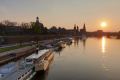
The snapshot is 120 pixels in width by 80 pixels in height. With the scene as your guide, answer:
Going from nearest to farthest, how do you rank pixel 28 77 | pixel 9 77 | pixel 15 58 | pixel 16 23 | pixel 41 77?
1. pixel 9 77
2. pixel 28 77
3. pixel 41 77
4. pixel 15 58
5. pixel 16 23

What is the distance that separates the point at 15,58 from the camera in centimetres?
4988

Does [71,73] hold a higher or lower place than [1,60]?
lower

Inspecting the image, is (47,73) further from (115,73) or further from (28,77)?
(115,73)

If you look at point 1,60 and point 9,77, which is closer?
point 9,77

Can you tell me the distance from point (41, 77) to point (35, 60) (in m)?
3.94

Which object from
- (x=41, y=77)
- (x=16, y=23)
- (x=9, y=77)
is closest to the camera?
(x=9, y=77)

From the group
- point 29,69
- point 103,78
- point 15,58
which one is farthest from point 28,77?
point 15,58

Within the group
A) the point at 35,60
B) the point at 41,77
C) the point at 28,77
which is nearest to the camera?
the point at 28,77

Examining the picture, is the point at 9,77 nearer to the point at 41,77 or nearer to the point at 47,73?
the point at 41,77

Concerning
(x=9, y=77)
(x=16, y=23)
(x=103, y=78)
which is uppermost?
(x=16, y=23)

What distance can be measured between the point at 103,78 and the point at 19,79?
15.9m

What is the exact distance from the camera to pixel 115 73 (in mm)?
42844

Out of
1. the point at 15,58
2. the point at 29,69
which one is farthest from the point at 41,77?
the point at 15,58

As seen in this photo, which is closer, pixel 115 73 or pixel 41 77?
pixel 41 77
